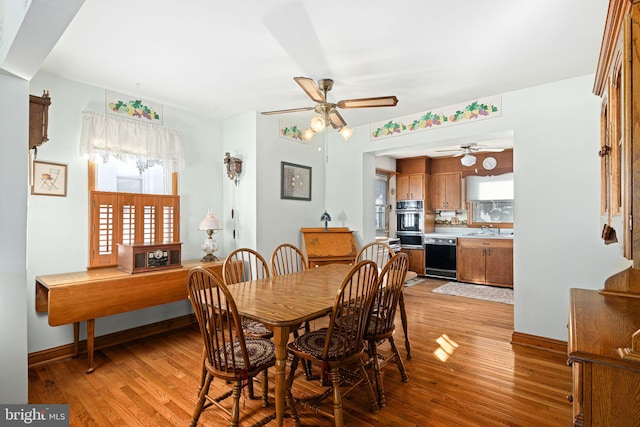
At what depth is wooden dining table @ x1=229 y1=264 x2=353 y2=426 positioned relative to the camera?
1.69 meters

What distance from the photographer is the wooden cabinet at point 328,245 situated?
4156 millimetres

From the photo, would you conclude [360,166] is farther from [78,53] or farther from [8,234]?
[8,234]

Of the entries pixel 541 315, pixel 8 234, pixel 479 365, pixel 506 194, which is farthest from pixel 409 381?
pixel 506 194

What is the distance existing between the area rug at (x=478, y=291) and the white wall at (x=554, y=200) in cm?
170

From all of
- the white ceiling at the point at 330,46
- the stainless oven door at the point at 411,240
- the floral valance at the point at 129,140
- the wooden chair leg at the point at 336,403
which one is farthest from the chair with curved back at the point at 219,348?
the stainless oven door at the point at 411,240

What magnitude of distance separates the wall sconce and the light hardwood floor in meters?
1.87

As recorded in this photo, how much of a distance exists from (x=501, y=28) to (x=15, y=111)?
3111mm

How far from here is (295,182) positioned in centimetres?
433

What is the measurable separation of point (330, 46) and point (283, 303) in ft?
5.98

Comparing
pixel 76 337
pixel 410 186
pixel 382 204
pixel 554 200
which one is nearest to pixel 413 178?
pixel 410 186

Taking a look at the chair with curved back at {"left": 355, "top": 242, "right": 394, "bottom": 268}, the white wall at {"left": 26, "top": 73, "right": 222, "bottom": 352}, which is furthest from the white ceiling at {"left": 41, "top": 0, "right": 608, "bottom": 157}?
the chair with curved back at {"left": 355, "top": 242, "right": 394, "bottom": 268}

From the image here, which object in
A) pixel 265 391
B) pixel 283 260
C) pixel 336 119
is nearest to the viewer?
pixel 265 391

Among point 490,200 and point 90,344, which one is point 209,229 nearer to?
point 90,344

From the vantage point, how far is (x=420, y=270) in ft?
21.0
